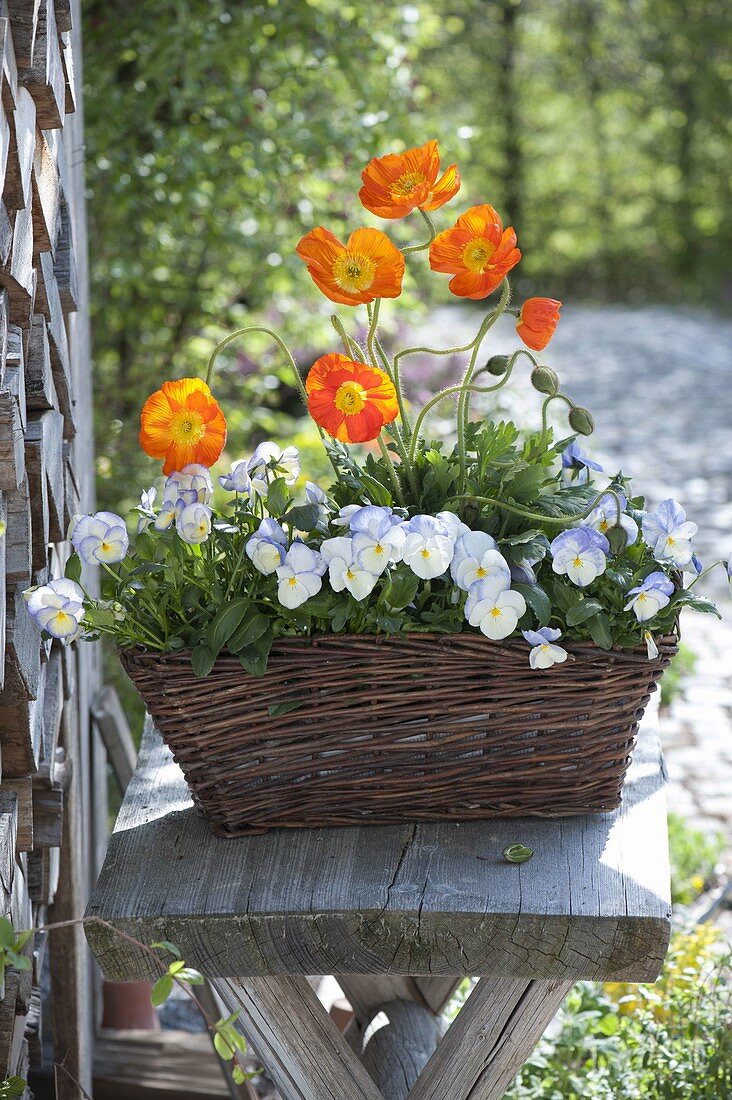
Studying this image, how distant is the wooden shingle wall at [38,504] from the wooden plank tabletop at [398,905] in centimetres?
17

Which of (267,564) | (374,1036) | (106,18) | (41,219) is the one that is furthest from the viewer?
(106,18)

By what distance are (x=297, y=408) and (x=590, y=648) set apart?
5.90 m

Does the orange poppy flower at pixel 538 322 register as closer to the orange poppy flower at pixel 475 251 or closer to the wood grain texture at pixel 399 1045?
the orange poppy flower at pixel 475 251

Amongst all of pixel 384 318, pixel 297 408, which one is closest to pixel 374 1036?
pixel 384 318

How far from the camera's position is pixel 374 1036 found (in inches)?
74.2

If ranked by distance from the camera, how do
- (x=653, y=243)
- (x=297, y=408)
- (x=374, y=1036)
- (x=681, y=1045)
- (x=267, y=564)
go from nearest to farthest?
(x=267, y=564) → (x=374, y=1036) → (x=681, y=1045) → (x=297, y=408) → (x=653, y=243)

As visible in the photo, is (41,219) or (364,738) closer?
(364,738)

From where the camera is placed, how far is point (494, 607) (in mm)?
1185

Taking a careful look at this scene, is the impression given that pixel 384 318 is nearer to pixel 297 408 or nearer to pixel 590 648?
pixel 297 408

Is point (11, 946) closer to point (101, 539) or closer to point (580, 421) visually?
point (101, 539)

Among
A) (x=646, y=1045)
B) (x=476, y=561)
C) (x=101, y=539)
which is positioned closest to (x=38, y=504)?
(x=101, y=539)

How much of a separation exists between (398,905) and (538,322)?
0.62m

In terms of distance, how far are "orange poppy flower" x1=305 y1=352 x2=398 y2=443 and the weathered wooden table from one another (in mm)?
442

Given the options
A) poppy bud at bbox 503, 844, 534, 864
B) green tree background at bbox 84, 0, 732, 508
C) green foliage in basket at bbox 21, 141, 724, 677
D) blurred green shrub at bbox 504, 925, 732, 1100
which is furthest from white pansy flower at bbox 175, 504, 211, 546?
green tree background at bbox 84, 0, 732, 508
